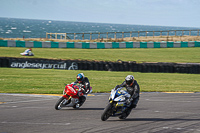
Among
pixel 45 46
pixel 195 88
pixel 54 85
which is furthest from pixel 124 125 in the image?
pixel 45 46

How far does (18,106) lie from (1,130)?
4.41m

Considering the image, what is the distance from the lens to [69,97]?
1193cm

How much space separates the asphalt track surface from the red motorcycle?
9.4 inches

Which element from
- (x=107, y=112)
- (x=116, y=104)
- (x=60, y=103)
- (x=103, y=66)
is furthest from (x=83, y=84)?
(x=103, y=66)

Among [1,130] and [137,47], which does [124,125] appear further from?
[137,47]

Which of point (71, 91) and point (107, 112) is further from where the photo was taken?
point (71, 91)

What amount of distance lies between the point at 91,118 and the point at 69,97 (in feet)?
6.18

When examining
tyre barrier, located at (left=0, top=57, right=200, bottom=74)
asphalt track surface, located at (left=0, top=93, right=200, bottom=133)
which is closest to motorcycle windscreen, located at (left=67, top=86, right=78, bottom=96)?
asphalt track surface, located at (left=0, top=93, right=200, bottom=133)

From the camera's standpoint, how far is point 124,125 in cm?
939

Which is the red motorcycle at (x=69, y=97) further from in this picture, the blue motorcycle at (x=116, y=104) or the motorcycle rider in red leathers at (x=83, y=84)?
the blue motorcycle at (x=116, y=104)

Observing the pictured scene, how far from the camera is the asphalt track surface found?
8789 millimetres

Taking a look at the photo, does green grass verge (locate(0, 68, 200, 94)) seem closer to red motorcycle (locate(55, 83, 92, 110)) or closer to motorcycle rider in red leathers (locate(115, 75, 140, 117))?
red motorcycle (locate(55, 83, 92, 110))

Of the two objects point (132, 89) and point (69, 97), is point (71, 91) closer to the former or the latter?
point (69, 97)

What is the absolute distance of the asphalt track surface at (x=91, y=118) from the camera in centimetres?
879
